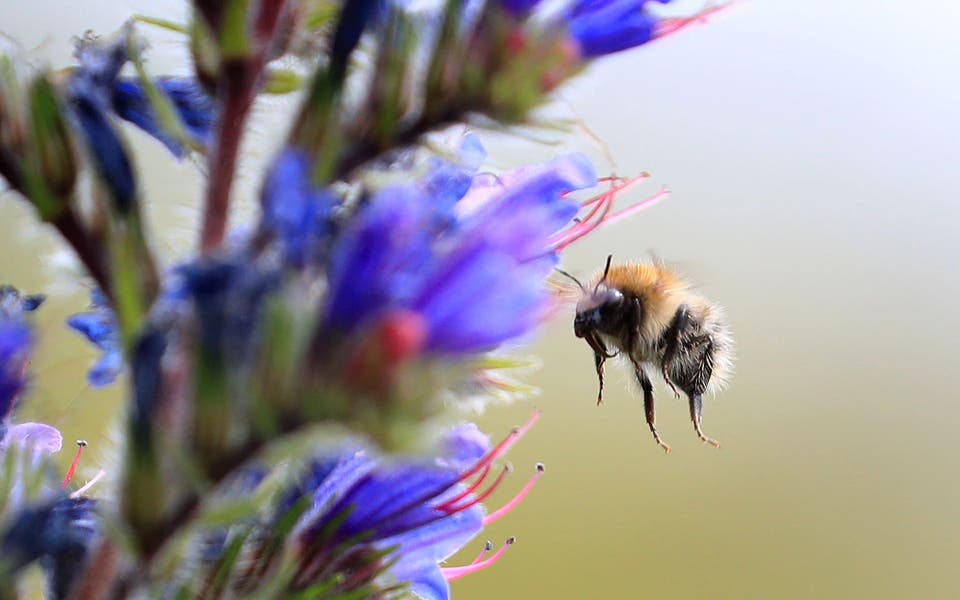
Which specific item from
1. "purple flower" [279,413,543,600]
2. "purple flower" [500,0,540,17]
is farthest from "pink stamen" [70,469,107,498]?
"purple flower" [500,0,540,17]

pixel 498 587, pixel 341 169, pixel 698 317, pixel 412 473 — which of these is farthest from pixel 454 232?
pixel 498 587

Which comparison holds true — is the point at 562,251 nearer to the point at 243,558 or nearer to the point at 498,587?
the point at 243,558

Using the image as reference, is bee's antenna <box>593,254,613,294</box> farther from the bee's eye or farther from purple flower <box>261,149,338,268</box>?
purple flower <box>261,149,338,268</box>

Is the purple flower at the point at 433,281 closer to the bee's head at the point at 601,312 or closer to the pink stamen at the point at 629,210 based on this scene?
the pink stamen at the point at 629,210

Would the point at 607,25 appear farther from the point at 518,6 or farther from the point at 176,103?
the point at 176,103

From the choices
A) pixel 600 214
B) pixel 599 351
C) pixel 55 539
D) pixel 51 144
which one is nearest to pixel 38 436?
pixel 55 539
